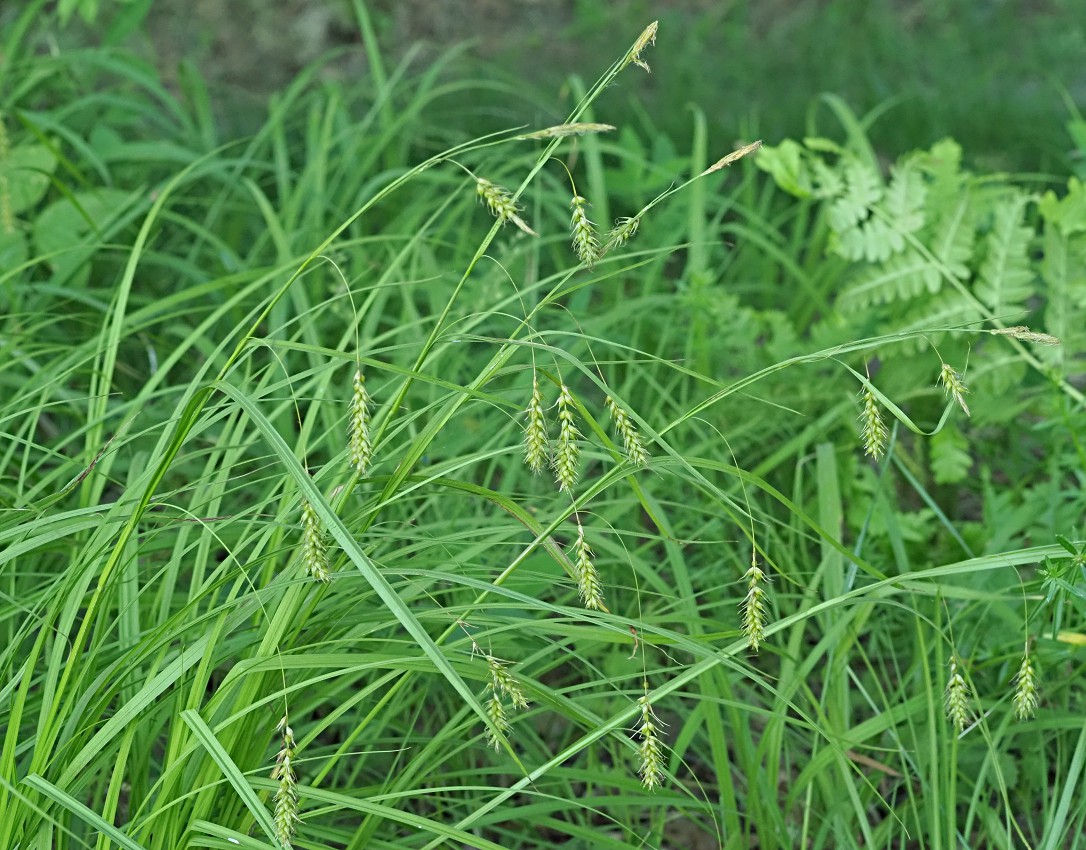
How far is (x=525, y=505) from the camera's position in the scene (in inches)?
72.4

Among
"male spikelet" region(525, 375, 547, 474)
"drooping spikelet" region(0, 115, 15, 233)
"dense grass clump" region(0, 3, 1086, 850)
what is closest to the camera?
"male spikelet" region(525, 375, 547, 474)

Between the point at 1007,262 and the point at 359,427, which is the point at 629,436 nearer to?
the point at 359,427

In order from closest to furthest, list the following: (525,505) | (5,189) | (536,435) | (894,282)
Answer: (536,435), (525,505), (5,189), (894,282)

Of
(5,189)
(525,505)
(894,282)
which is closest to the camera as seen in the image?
(525,505)

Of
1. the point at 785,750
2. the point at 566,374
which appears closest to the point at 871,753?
the point at 785,750

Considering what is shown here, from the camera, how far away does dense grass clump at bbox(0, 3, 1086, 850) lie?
1.14 metres

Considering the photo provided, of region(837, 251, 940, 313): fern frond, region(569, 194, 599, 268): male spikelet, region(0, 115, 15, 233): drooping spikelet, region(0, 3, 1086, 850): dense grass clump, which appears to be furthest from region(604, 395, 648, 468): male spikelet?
region(0, 115, 15, 233): drooping spikelet

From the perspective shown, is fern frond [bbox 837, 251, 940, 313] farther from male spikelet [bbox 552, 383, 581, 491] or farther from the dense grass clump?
male spikelet [bbox 552, 383, 581, 491]

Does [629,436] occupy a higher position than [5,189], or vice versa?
[5,189]

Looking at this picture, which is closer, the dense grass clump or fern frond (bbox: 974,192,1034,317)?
the dense grass clump

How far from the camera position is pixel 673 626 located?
5.53 feet

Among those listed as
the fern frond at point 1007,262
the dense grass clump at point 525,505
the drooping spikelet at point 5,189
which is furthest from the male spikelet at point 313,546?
the fern frond at point 1007,262

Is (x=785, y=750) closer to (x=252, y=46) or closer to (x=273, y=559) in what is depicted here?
(x=273, y=559)

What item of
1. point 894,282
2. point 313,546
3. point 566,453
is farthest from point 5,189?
point 894,282
